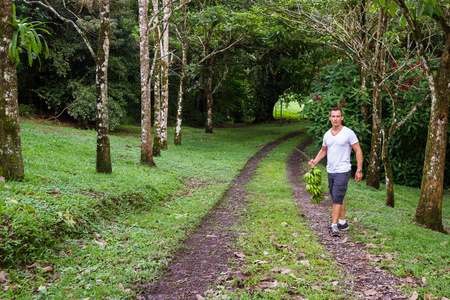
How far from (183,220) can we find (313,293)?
3.37 meters

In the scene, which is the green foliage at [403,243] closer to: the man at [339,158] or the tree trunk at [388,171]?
the tree trunk at [388,171]

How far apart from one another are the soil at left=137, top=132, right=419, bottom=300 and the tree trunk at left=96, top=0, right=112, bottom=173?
3.24 m

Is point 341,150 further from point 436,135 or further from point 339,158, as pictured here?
point 436,135

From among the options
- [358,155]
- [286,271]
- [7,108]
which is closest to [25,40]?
[7,108]

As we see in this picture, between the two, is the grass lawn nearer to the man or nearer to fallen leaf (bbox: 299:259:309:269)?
fallen leaf (bbox: 299:259:309:269)

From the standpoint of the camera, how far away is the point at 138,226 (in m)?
6.05

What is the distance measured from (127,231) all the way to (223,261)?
1.96m

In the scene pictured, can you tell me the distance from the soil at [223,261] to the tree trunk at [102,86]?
324cm

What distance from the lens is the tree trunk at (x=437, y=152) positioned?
654 cm

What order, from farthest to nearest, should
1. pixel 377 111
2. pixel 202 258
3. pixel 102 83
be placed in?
1. pixel 377 111
2. pixel 102 83
3. pixel 202 258

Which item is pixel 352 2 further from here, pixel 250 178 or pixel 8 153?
pixel 8 153

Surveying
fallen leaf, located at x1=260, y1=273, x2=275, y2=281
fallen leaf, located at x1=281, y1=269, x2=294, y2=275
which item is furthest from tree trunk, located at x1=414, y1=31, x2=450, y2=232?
fallen leaf, located at x1=260, y1=273, x2=275, y2=281

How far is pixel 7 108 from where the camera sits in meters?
5.61

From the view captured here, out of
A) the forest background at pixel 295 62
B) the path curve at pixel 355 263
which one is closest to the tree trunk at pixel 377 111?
the forest background at pixel 295 62
